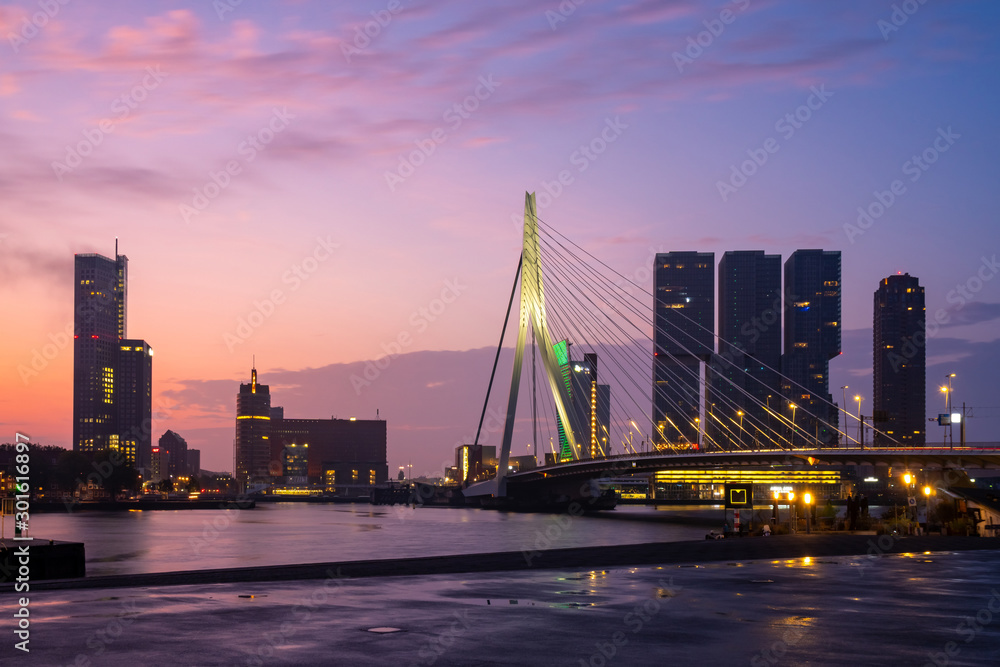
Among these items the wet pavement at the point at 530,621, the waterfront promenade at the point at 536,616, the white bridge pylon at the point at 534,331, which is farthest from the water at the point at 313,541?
the wet pavement at the point at 530,621

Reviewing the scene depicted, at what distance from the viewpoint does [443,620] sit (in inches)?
679

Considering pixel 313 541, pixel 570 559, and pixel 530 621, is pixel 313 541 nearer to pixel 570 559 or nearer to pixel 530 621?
pixel 570 559

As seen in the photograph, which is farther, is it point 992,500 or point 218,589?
point 992,500

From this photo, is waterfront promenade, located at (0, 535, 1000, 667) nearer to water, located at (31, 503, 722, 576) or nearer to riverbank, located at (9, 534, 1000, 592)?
riverbank, located at (9, 534, 1000, 592)

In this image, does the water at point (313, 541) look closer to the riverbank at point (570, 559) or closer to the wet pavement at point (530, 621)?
the riverbank at point (570, 559)

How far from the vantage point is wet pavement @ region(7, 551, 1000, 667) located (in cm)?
1388

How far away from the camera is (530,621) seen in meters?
17.2

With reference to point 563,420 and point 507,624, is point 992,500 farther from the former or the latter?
point 507,624

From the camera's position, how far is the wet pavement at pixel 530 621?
13.9 metres

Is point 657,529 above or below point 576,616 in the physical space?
below

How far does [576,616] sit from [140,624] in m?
7.03

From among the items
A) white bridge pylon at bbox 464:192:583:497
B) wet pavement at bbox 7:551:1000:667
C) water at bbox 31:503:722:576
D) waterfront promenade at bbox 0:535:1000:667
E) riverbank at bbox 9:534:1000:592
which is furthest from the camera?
white bridge pylon at bbox 464:192:583:497

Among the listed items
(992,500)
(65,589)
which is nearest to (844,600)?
(65,589)

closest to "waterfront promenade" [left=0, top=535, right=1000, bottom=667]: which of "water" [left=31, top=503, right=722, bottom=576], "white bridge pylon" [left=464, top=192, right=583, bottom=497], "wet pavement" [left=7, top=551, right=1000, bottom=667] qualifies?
"wet pavement" [left=7, top=551, right=1000, bottom=667]
